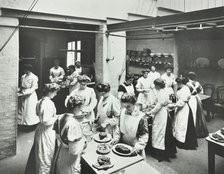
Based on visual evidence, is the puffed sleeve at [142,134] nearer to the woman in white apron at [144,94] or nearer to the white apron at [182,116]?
the white apron at [182,116]

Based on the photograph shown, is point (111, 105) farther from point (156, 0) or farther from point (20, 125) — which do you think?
point (156, 0)

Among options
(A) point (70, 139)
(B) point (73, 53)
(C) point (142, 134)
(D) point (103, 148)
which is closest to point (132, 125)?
(C) point (142, 134)

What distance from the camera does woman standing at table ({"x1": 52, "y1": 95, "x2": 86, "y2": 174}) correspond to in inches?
117

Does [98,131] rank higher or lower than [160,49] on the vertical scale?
lower

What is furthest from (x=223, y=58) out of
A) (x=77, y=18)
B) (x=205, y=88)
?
(x=77, y=18)

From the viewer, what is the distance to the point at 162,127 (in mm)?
5176

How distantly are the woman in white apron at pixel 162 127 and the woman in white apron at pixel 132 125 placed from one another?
175 centimetres

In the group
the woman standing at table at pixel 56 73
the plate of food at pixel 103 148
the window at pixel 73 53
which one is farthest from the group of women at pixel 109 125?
the window at pixel 73 53

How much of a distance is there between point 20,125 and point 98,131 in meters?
4.49

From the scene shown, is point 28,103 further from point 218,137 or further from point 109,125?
point 218,137

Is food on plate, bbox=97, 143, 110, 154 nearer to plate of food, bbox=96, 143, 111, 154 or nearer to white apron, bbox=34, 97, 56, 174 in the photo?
plate of food, bbox=96, 143, 111, 154

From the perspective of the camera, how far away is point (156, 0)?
8148mm

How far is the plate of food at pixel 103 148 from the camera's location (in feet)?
10.4

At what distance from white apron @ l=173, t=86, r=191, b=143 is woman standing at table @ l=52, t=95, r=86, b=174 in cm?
363
